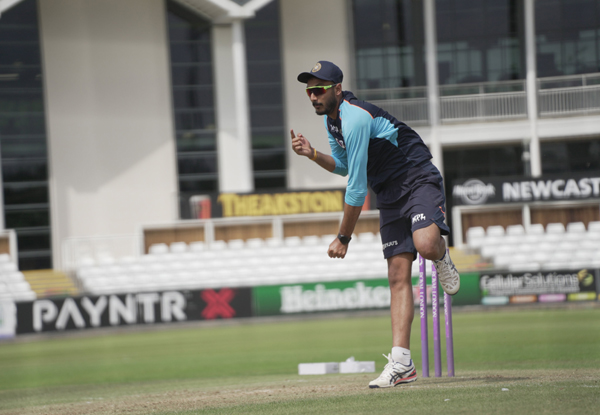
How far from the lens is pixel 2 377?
10695 millimetres

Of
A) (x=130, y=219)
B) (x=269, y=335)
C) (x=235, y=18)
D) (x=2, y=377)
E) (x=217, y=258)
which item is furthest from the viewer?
(x=130, y=219)

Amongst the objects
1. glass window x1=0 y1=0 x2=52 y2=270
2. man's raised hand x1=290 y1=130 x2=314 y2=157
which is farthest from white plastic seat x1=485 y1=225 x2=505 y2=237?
man's raised hand x1=290 y1=130 x2=314 y2=157

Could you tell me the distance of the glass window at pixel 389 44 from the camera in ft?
95.1

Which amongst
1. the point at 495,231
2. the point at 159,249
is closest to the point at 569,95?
the point at 495,231

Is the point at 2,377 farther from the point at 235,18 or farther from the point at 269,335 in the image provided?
the point at 235,18

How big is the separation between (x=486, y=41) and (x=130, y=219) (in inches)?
604

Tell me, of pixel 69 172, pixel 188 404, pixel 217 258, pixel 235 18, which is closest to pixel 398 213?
pixel 188 404

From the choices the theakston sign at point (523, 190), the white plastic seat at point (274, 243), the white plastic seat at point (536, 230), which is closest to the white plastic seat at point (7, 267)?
the white plastic seat at point (274, 243)

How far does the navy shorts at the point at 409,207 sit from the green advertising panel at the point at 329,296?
1365 centimetres

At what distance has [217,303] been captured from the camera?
18391 mm

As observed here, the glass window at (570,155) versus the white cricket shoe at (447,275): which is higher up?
the glass window at (570,155)

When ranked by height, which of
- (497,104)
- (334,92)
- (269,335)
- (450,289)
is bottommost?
(269,335)

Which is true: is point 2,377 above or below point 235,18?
below

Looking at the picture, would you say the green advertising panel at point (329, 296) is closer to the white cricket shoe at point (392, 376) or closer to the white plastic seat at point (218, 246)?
the white plastic seat at point (218, 246)
